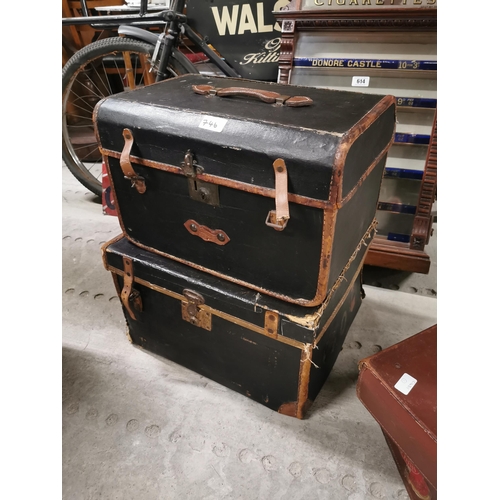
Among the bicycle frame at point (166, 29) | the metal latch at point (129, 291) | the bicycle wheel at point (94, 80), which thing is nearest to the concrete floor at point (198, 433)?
the metal latch at point (129, 291)

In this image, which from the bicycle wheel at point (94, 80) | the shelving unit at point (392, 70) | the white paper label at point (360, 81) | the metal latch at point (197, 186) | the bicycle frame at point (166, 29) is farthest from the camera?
the bicycle wheel at point (94, 80)

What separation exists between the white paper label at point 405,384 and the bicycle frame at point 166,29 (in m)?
1.57

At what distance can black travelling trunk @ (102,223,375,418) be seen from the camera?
1070mm

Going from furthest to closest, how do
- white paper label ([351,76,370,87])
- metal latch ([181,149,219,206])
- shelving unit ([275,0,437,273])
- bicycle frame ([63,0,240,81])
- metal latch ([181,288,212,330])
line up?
bicycle frame ([63,0,240,81]), white paper label ([351,76,370,87]), shelving unit ([275,0,437,273]), metal latch ([181,288,212,330]), metal latch ([181,149,219,206])

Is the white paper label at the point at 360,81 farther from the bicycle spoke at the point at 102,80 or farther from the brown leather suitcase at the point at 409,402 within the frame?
the bicycle spoke at the point at 102,80

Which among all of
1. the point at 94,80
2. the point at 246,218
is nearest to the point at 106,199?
the point at 94,80

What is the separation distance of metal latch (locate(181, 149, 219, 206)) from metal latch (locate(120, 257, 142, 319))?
369mm

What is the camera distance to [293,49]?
62.1 inches

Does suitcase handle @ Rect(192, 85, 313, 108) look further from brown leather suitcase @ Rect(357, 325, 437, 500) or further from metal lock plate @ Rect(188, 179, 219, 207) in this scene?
brown leather suitcase @ Rect(357, 325, 437, 500)

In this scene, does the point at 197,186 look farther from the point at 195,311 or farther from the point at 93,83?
the point at 93,83

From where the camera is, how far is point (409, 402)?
3.16 ft

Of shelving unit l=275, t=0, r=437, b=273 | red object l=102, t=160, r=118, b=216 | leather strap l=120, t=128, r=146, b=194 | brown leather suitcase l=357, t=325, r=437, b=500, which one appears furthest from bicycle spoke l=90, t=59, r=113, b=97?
brown leather suitcase l=357, t=325, r=437, b=500

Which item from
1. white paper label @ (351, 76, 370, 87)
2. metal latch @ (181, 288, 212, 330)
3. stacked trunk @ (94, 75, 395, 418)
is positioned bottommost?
metal latch @ (181, 288, 212, 330)

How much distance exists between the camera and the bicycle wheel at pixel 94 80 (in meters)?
2.04
